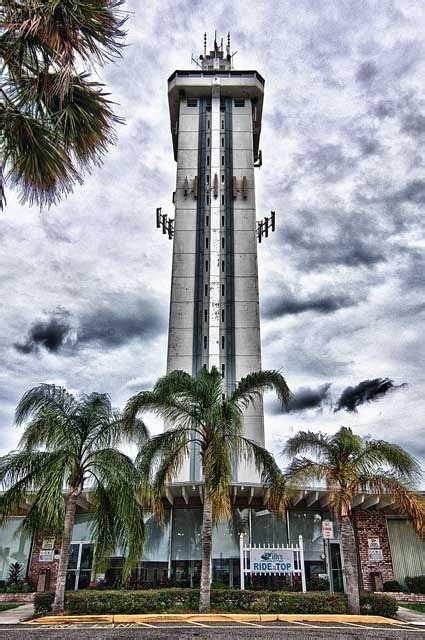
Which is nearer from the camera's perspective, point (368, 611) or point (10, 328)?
point (368, 611)

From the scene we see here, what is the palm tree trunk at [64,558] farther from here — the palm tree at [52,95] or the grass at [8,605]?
the palm tree at [52,95]

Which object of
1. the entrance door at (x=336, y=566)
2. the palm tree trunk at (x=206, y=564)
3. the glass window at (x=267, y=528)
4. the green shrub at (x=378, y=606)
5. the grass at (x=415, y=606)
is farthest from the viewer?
the glass window at (x=267, y=528)

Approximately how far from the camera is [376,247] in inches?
1027

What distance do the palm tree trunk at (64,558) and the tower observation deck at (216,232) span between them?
21123 mm

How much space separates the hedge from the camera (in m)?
15.1

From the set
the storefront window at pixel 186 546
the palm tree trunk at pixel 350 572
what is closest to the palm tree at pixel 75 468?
the storefront window at pixel 186 546

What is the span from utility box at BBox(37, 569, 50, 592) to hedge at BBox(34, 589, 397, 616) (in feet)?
18.7

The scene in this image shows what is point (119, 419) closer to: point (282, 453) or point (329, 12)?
point (282, 453)

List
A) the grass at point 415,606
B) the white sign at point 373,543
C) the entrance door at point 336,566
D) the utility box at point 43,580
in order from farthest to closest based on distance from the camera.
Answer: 1. the white sign at point 373,543
2. the entrance door at point 336,566
3. the utility box at point 43,580
4. the grass at point 415,606

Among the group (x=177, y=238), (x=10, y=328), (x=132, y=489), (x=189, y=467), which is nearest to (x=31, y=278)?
(x=10, y=328)

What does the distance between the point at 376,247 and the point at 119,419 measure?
55.0 feet

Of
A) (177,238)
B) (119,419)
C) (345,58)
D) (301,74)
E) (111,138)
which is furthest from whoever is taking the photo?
(177,238)

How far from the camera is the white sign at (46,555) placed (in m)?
21.6

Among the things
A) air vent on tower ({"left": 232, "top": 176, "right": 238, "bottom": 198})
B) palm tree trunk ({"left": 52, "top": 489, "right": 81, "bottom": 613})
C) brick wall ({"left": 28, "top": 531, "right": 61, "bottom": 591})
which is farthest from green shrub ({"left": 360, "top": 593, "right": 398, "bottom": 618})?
air vent on tower ({"left": 232, "top": 176, "right": 238, "bottom": 198})
